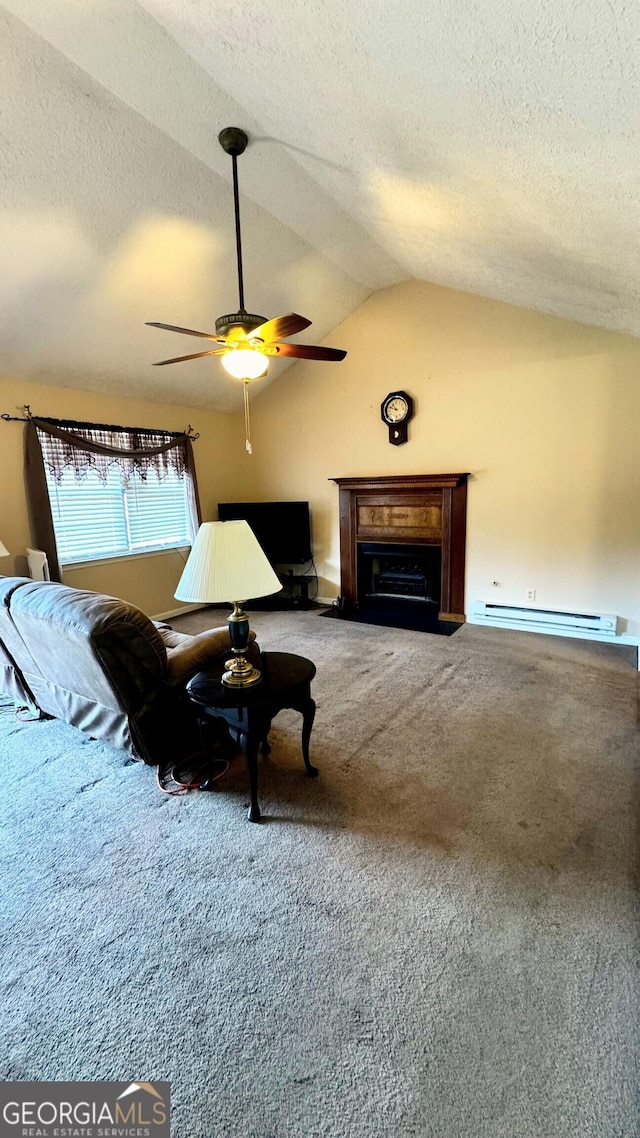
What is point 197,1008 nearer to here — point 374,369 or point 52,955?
point 52,955

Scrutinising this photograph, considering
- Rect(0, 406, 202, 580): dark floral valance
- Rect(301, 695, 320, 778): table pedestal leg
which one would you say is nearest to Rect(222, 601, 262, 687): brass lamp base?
Rect(301, 695, 320, 778): table pedestal leg

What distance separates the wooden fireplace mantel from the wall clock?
0.42 meters

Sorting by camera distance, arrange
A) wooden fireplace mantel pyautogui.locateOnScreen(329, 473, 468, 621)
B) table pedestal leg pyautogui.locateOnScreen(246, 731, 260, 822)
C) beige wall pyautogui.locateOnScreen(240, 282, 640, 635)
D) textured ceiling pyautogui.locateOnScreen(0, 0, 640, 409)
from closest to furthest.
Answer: textured ceiling pyautogui.locateOnScreen(0, 0, 640, 409), table pedestal leg pyautogui.locateOnScreen(246, 731, 260, 822), beige wall pyautogui.locateOnScreen(240, 282, 640, 635), wooden fireplace mantel pyautogui.locateOnScreen(329, 473, 468, 621)

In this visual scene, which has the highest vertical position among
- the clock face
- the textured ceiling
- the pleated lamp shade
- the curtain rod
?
the textured ceiling

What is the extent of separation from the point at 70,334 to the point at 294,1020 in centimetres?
451

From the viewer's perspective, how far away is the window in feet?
14.6

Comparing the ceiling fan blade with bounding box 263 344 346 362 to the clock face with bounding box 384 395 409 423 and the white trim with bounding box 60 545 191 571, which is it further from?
the white trim with bounding box 60 545 191 571

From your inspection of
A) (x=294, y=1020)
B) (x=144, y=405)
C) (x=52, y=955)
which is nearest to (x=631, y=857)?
(x=294, y=1020)

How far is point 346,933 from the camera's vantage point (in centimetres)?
153

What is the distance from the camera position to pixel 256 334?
8.45 feet

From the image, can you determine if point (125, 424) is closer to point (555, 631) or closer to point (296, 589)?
point (296, 589)

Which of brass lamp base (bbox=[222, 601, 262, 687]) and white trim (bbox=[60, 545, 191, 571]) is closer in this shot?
brass lamp base (bbox=[222, 601, 262, 687])

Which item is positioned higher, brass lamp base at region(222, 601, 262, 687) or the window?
the window

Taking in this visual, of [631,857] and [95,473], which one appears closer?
[631,857]
